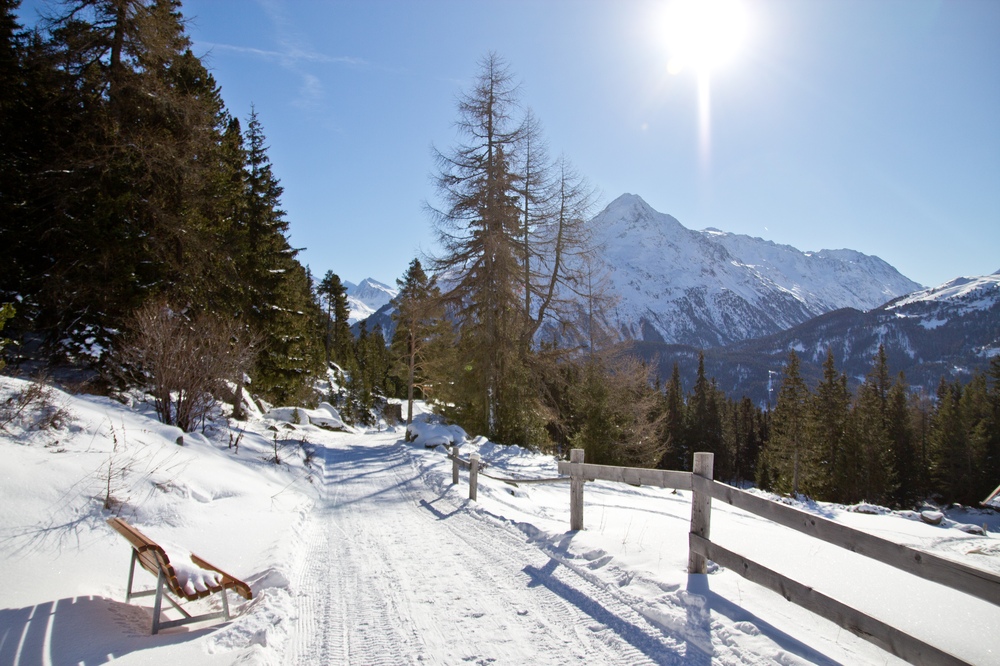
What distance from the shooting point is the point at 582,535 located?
22.6ft

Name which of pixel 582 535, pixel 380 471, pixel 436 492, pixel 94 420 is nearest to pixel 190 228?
pixel 94 420

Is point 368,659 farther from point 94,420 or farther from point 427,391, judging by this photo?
point 427,391

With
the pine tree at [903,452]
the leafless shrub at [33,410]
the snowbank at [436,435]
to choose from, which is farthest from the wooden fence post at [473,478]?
the pine tree at [903,452]

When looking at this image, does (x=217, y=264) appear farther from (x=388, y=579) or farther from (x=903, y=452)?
(x=903, y=452)

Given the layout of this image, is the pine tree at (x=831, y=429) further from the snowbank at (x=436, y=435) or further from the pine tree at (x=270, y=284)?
the pine tree at (x=270, y=284)

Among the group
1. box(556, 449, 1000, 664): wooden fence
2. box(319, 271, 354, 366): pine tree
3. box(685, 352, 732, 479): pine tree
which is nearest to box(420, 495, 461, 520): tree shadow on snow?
box(556, 449, 1000, 664): wooden fence

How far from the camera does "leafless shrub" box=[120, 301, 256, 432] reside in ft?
36.8

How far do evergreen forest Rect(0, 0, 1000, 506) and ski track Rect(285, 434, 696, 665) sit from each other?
5.68 m

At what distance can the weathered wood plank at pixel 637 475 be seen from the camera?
5.74 metres

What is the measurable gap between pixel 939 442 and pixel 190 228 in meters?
61.4

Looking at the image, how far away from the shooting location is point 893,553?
3.18m

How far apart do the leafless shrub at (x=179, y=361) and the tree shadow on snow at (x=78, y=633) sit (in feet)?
27.0

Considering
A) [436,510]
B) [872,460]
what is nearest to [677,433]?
[872,460]

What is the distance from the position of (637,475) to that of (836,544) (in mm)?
2947
